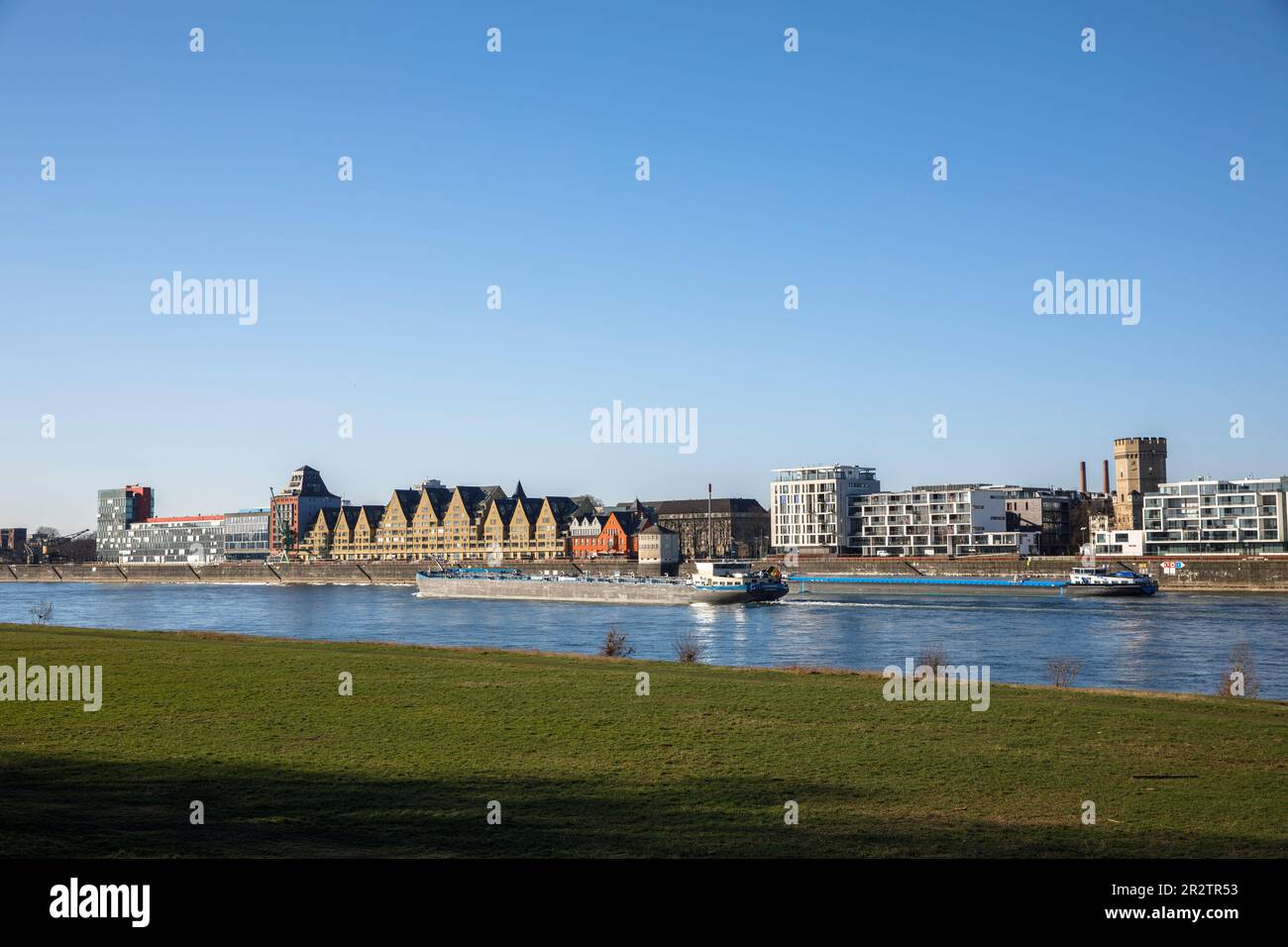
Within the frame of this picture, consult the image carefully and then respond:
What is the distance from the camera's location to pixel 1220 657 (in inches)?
1802

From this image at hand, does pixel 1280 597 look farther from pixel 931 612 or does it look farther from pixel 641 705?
pixel 641 705

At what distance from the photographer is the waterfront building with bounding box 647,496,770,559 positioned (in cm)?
19150

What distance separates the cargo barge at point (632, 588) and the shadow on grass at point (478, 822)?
81885mm

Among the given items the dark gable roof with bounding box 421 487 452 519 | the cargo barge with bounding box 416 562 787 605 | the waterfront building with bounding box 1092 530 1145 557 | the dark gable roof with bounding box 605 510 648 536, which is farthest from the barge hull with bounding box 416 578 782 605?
the waterfront building with bounding box 1092 530 1145 557

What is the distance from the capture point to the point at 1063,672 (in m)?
30.9

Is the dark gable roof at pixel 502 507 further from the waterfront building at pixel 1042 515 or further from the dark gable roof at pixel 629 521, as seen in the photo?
the waterfront building at pixel 1042 515

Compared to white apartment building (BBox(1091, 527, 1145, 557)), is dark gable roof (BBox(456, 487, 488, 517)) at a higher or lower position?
higher

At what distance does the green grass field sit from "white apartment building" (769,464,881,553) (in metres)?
149

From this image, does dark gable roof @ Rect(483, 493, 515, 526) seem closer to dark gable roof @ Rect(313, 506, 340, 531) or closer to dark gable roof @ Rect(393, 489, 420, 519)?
dark gable roof @ Rect(393, 489, 420, 519)

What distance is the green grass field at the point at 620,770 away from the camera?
10695mm

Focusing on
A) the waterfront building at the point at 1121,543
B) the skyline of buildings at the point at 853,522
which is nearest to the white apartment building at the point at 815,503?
the skyline of buildings at the point at 853,522

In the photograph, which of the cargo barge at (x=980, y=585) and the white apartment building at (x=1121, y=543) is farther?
the white apartment building at (x=1121, y=543)

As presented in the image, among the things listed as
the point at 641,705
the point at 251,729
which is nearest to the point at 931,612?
the point at 641,705

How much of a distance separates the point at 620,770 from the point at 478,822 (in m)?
3.17
